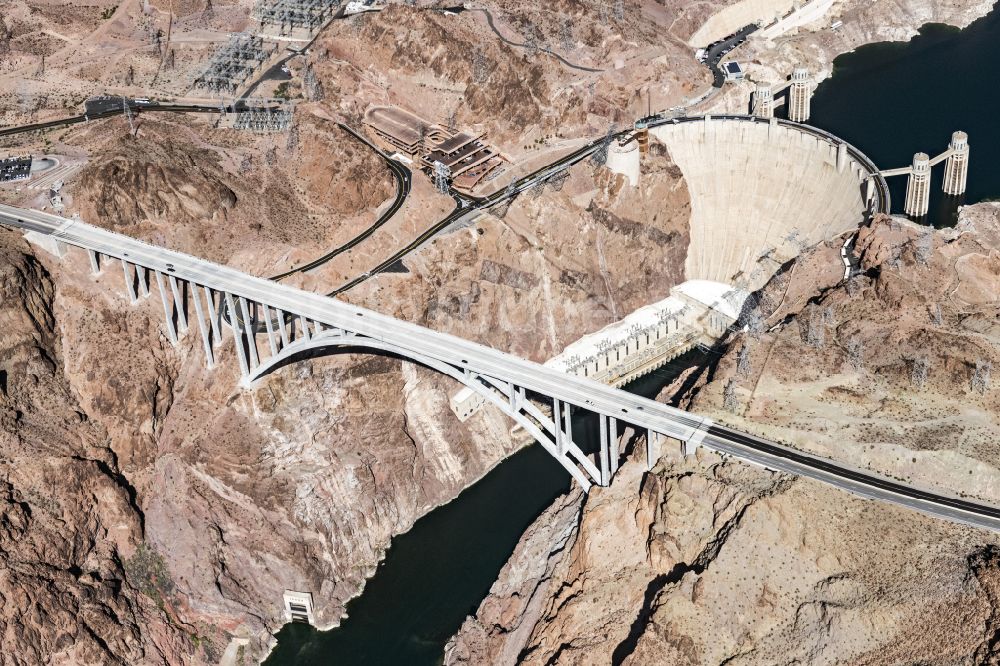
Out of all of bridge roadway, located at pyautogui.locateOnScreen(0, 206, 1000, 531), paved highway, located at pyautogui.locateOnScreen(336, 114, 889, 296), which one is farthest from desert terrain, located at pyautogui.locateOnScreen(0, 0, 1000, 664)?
bridge roadway, located at pyautogui.locateOnScreen(0, 206, 1000, 531)

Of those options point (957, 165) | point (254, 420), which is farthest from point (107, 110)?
point (957, 165)

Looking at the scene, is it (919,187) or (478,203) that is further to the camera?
(919,187)

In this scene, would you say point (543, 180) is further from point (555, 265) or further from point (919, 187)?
point (919, 187)

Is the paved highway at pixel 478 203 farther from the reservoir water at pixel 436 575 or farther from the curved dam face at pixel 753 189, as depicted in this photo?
the reservoir water at pixel 436 575

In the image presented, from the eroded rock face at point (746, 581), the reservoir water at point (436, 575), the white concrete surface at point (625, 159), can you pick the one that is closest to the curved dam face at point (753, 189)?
the white concrete surface at point (625, 159)

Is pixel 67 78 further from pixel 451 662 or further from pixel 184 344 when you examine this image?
pixel 451 662

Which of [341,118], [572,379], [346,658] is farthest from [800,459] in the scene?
[341,118]
